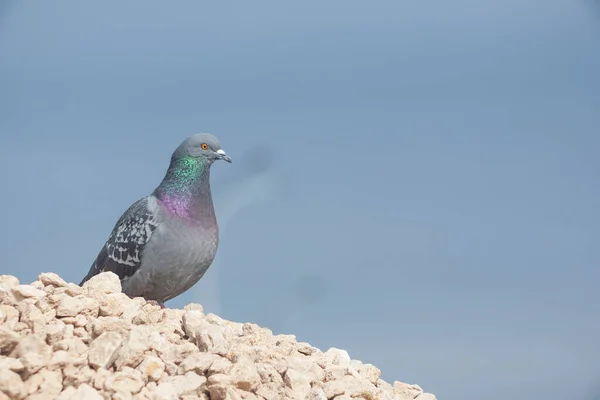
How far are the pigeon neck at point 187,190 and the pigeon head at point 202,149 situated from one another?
0.20 feet

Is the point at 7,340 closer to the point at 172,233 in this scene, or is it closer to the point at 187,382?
the point at 187,382

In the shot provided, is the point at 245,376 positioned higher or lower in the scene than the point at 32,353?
higher

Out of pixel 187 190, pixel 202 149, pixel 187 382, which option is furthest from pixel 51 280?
pixel 202 149

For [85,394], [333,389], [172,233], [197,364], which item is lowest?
[85,394]

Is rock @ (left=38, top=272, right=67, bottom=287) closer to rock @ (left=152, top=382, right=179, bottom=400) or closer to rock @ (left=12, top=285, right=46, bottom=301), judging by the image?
rock @ (left=12, top=285, right=46, bottom=301)

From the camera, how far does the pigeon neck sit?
10.3m

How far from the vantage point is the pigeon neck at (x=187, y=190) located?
33.8 feet

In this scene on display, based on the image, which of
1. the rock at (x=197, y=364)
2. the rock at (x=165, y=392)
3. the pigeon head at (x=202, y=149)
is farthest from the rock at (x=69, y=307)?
the pigeon head at (x=202, y=149)

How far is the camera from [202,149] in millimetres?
10625

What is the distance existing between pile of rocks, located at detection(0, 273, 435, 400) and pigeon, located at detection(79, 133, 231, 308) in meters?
1.45

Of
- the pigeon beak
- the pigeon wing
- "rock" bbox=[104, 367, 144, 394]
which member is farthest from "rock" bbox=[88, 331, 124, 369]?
the pigeon beak

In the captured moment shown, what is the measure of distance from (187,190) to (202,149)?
605mm

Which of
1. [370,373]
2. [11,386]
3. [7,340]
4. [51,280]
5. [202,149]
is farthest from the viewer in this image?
[202,149]

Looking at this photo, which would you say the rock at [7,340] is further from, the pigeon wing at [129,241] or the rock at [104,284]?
the pigeon wing at [129,241]
